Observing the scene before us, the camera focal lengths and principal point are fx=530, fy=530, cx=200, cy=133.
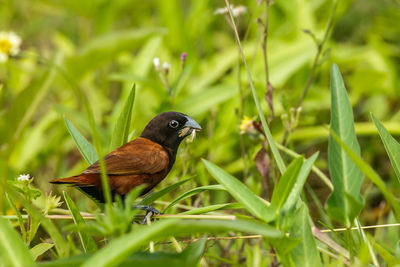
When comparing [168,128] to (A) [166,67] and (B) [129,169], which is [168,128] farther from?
(A) [166,67]

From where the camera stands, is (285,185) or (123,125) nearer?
(285,185)

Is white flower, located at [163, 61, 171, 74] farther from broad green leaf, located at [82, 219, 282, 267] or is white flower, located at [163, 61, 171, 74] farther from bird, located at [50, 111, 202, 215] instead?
broad green leaf, located at [82, 219, 282, 267]

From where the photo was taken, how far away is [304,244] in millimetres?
1317

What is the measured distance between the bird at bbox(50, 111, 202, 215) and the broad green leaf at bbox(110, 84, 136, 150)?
5 cm

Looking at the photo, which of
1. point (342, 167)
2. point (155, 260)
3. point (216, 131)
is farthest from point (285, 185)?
point (216, 131)

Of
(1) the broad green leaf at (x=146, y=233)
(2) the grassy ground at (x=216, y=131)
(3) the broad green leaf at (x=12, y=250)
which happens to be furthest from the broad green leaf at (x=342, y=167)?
(3) the broad green leaf at (x=12, y=250)

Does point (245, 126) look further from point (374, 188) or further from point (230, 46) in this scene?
A: point (230, 46)

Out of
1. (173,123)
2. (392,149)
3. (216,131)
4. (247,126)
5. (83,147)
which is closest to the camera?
(392,149)

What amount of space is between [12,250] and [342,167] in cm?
81

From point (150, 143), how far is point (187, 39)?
7.33ft

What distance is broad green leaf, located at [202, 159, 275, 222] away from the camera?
127 cm

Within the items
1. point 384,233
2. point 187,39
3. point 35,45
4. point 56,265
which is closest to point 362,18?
point 187,39

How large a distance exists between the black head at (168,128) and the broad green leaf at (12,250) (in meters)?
0.74

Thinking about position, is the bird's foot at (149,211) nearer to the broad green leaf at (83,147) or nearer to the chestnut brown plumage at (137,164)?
the chestnut brown plumage at (137,164)
